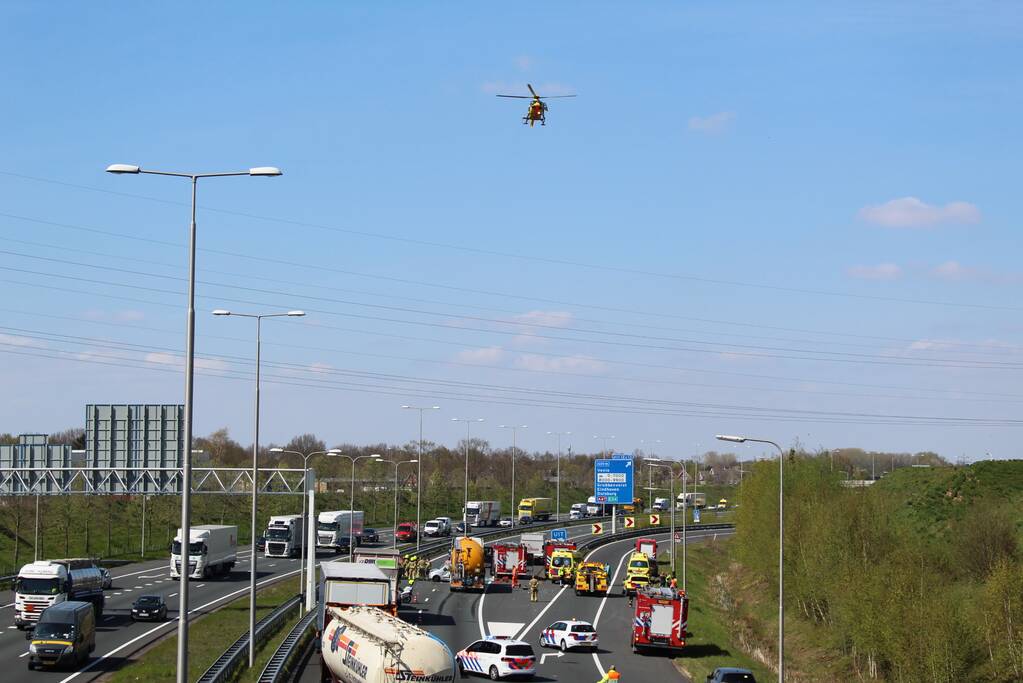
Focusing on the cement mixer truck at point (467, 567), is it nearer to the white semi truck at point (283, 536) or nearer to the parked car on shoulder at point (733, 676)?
the white semi truck at point (283, 536)

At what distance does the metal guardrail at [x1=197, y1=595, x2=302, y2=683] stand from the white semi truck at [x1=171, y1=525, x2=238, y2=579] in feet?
87.0

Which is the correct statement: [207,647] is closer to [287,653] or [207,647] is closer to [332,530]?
[287,653]

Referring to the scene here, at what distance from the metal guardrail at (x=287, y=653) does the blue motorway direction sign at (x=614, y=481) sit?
57.5 meters

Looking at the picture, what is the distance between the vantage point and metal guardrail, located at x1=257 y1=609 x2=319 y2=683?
1603 inches

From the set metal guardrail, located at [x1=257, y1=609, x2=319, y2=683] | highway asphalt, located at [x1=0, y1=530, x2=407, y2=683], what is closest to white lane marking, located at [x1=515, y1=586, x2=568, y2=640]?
metal guardrail, located at [x1=257, y1=609, x2=319, y2=683]

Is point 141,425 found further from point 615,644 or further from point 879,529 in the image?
point 879,529

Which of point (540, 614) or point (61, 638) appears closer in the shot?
point (61, 638)

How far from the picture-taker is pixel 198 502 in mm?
145125

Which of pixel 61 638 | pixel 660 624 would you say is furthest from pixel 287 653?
pixel 660 624

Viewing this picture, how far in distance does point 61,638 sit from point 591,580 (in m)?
42.8

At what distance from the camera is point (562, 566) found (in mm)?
92500

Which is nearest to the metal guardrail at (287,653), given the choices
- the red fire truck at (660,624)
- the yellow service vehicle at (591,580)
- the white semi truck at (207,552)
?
the red fire truck at (660,624)

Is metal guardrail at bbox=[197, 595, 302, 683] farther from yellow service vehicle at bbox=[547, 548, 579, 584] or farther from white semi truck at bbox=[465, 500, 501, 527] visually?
white semi truck at bbox=[465, 500, 501, 527]

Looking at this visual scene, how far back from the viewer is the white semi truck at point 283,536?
109 meters
